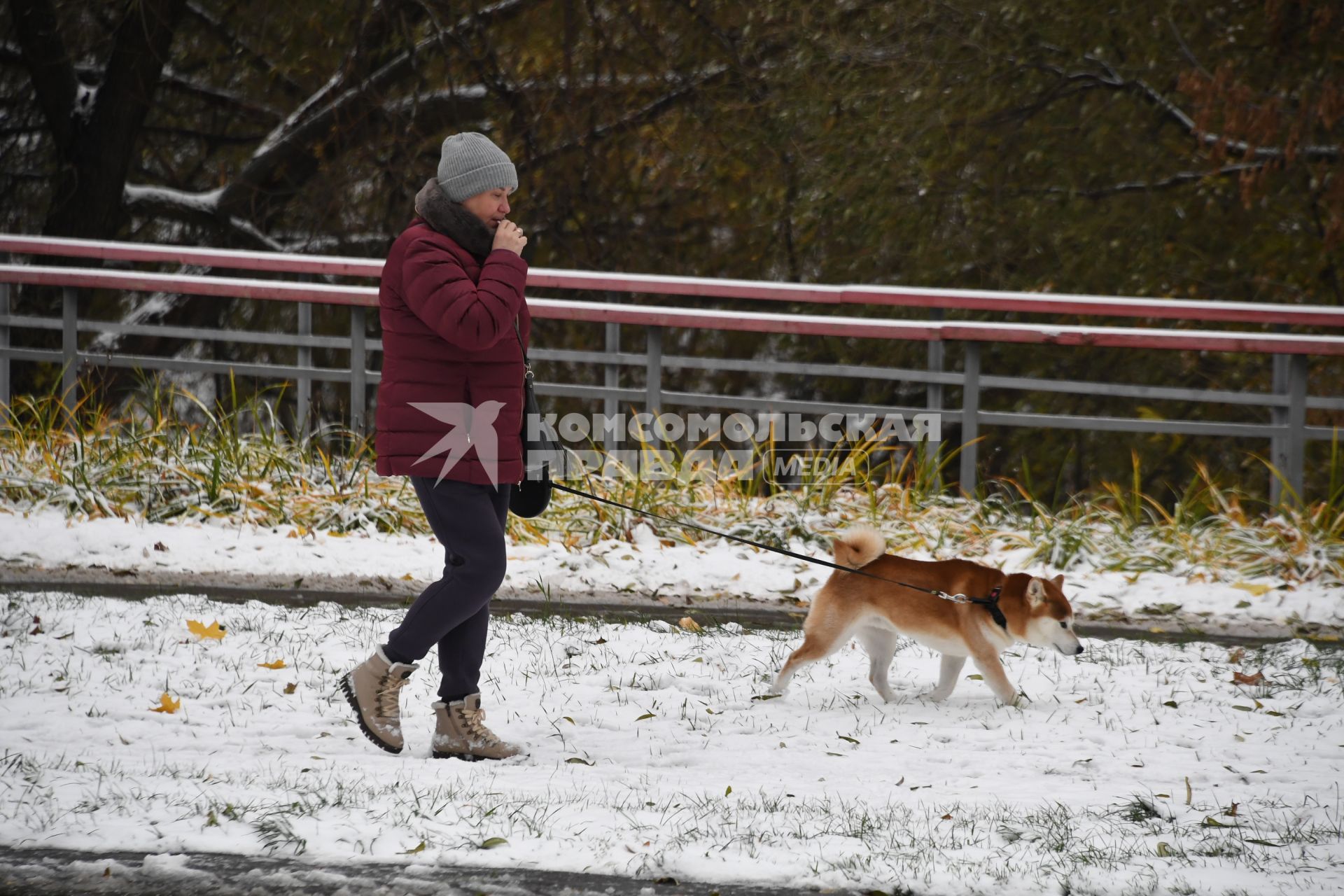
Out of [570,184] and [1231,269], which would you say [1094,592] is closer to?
[1231,269]

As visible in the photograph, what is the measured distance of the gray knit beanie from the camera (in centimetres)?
435

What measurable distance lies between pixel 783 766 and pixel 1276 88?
946 cm

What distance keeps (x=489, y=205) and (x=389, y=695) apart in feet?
5.14

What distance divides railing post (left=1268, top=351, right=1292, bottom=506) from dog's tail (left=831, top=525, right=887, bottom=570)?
421 centimetres

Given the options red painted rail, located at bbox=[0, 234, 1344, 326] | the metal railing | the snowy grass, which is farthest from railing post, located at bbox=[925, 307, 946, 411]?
the snowy grass

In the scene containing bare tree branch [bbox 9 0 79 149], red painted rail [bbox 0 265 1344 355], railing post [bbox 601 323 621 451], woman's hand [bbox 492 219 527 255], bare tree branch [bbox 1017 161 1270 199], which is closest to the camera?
woman's hand [bbox 492 219 527 255]

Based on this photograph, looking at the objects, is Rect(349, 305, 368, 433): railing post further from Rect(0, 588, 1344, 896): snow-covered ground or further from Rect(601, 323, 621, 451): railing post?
Rect(0, 588, 1344, 896): snow-covered ground

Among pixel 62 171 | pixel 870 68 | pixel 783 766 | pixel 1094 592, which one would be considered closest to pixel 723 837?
pixel 783 766

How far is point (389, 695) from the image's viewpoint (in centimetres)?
448

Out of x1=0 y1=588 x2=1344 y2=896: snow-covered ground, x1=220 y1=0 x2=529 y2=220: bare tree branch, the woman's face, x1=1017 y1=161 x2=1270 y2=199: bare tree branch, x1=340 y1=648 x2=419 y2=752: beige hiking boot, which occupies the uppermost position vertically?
Result: x1=220 y1=0 x2=529 y2=220: bare tree branch

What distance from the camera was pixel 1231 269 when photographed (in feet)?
41.5

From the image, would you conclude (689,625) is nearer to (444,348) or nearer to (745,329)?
(444,348)

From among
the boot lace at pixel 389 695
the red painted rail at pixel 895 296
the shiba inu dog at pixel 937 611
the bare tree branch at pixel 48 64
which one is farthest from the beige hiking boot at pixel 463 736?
the bare tree branch at pixel 48 64

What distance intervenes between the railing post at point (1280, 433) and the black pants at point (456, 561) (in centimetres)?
573
